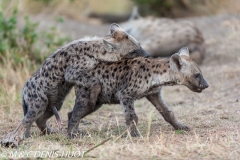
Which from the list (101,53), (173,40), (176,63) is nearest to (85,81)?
(101,53)

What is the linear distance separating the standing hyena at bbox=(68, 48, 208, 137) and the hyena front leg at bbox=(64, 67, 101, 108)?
0.05 metres

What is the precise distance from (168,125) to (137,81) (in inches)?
31.7

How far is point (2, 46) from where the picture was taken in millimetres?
8141

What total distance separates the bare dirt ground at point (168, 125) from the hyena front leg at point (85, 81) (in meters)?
0.24

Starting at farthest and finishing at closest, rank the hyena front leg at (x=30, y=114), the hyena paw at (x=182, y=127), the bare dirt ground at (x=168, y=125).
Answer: the hyena paw at (x=182, y=127), the hyena front leg at (x=30, y=114), the bare dirt ground at (x=168, y=125)

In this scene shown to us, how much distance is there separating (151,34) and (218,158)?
6.31 metres

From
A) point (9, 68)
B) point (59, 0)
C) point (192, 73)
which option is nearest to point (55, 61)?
point (192, 73)

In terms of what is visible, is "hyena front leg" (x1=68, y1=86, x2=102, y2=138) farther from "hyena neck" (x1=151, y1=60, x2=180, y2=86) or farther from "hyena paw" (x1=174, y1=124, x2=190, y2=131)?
"hyena paw" (x1=174, y1=124, x2=190, y2=131)

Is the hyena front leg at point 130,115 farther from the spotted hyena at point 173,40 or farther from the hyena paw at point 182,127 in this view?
the spotted hyena at point 173,40

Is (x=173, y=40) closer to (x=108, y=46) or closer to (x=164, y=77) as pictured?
(x=108, y=46)

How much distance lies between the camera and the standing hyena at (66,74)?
5.61 metres

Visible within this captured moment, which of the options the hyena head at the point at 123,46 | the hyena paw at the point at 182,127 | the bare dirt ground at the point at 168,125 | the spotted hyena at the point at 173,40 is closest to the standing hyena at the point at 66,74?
the hyena head at the point at 123,46

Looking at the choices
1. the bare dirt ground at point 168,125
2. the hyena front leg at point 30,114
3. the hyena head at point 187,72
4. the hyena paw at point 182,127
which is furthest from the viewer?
the hyena paw at point 182,127

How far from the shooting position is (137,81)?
18.0ft
